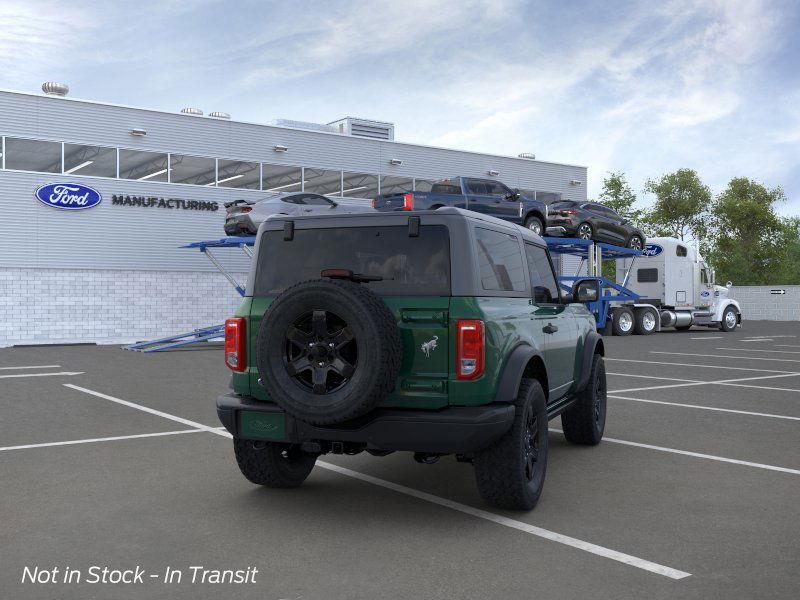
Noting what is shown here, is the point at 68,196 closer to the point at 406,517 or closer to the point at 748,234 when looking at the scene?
the point at 406,517

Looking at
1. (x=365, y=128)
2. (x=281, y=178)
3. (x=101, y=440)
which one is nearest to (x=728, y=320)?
(x=365, y=128)

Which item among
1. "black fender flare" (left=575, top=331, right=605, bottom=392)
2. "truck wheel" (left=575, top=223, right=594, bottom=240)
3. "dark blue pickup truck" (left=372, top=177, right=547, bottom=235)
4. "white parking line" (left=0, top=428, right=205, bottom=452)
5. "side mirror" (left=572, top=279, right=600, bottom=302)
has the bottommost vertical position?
"white parking line" (left=0, top=428, right=205, bottom=452)

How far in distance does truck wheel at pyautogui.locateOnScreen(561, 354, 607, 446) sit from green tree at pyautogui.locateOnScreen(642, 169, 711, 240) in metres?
61.7

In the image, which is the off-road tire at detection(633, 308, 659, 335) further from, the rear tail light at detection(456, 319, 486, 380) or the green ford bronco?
the rear tail light at detection(456, 319, 486, 380)

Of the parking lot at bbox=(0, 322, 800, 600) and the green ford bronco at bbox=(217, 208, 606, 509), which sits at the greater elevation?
the green ford bronco at bbox=(217, 208, 606, 509)

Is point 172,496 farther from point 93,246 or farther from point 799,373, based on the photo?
point 93,246

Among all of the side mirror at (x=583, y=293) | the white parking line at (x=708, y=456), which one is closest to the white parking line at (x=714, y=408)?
the white parking line at (x=708, y=456)

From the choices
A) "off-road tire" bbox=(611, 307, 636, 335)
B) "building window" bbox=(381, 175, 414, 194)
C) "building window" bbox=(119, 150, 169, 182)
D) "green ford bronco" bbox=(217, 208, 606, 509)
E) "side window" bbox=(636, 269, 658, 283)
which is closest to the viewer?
"green ford bronco" bbox=(217, 208, 606, 509)

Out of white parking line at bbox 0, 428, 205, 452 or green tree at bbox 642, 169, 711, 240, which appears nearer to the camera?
white parking line at bbox 0, 428, 205, 452

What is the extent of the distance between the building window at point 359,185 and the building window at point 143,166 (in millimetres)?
6907

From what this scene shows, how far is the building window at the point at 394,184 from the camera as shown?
32344 millimetres

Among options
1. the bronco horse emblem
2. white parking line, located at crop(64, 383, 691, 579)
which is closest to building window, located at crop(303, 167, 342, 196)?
white parking line, located at crop(64, 383, 691, 579)

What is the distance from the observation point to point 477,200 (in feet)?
73.7

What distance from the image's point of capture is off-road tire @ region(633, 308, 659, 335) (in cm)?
2989
